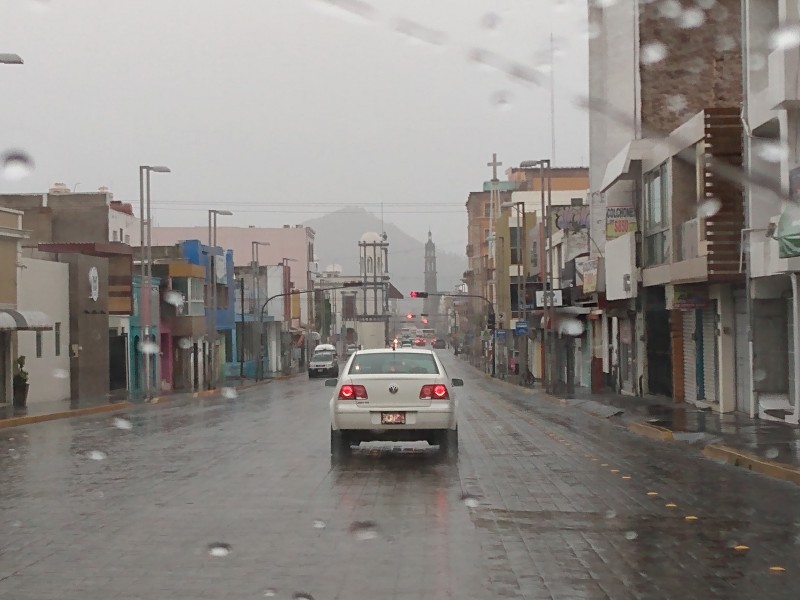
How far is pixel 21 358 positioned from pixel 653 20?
2392cm

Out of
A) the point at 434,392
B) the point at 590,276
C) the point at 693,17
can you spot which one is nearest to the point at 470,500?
the point at 434,392

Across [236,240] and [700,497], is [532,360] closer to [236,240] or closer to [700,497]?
[236,240]

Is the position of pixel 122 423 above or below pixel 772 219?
below

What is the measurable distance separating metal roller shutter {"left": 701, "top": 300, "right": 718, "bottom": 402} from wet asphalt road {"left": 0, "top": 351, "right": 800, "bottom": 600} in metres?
12.8

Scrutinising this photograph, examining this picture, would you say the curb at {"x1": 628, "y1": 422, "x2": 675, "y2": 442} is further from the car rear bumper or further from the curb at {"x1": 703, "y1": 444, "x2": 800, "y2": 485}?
the car rear bumper

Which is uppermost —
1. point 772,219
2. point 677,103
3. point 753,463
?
point 677,103

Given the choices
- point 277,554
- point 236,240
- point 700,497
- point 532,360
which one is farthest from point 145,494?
point 236,240

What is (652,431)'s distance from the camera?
2292 centimetres

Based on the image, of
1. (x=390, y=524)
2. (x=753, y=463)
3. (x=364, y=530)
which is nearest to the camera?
(x=364, y=530)

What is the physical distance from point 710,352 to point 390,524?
895 inches

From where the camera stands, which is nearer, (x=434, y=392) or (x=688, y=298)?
(x=434, y=392)

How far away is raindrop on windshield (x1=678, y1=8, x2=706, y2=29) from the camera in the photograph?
36.9 metres

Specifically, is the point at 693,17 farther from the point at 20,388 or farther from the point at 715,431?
the point at 20,388

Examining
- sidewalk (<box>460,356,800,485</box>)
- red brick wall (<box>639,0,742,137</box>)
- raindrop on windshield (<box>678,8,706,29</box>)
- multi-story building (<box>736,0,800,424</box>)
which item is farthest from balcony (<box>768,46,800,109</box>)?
raindrop on windshield (<box>678,8,706,29</box>)
